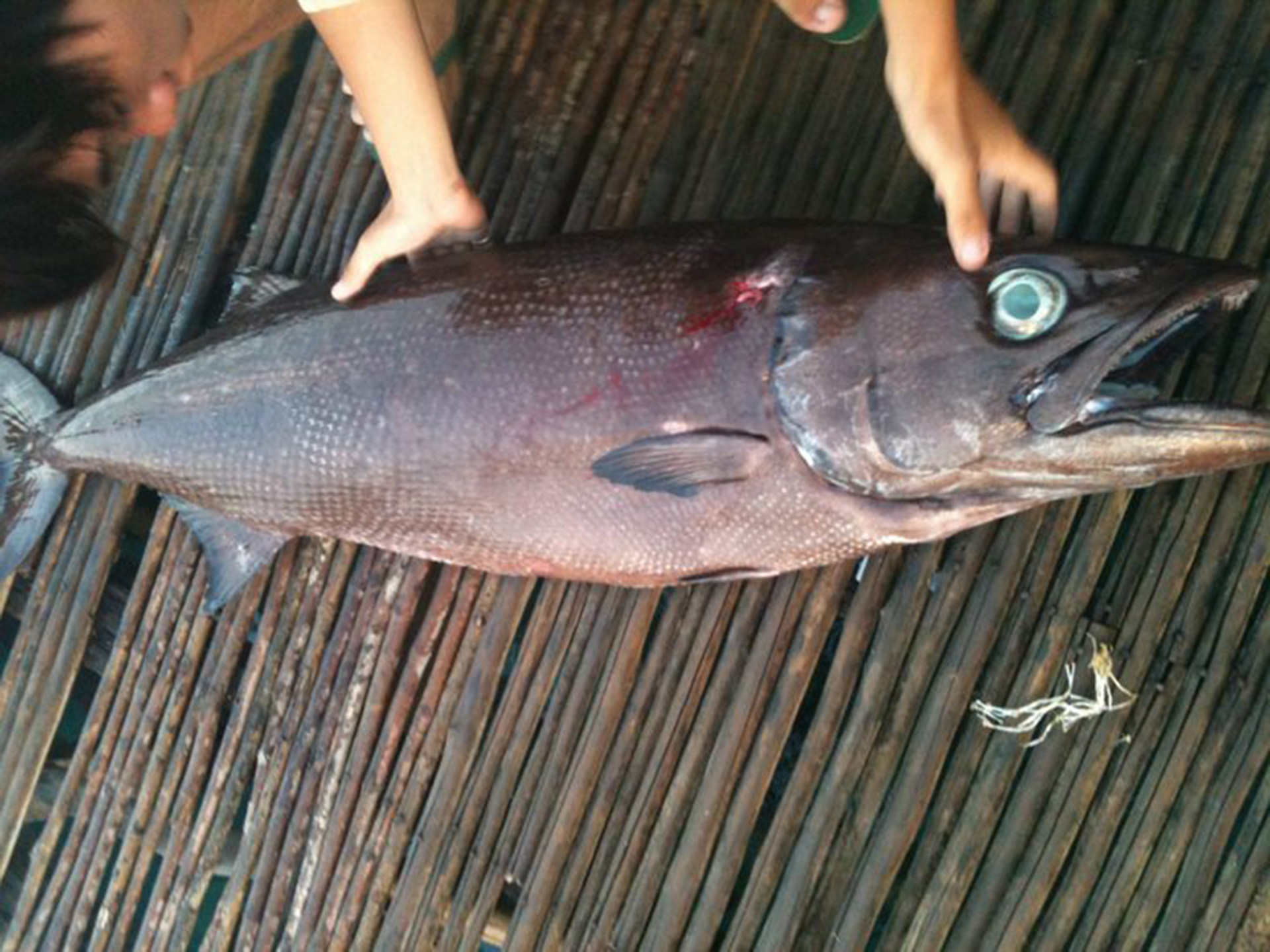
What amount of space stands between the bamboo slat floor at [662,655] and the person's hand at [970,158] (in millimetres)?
322

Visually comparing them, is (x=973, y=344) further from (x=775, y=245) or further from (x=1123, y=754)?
(x=1123, y=754)


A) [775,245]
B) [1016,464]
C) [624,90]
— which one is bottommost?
[1016,464]

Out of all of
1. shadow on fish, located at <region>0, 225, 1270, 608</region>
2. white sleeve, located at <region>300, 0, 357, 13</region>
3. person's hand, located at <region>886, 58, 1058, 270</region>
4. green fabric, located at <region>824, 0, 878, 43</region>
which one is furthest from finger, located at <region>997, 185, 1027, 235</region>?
white sleeve, located at <region>300, 0, 357, 13</region>

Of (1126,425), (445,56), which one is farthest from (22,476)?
(1126,425)

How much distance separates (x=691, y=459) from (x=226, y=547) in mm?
1441

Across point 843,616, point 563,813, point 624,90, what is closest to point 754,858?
point 563,813

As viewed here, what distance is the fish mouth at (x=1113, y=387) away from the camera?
1.82m

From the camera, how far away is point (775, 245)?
2182mm

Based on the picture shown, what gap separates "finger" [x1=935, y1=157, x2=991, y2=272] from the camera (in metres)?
1.95

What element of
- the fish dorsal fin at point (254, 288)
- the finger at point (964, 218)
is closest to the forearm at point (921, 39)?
the finger at point (964, 218)

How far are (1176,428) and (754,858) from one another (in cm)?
153

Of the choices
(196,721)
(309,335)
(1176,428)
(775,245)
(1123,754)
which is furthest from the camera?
(196,721)

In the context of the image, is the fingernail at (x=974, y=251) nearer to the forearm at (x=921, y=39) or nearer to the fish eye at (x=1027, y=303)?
the fish eye at (x=1027, y=303)

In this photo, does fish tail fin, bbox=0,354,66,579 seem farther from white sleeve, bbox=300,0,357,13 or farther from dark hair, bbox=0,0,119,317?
white sleeve, bbox=300,0,357,13
